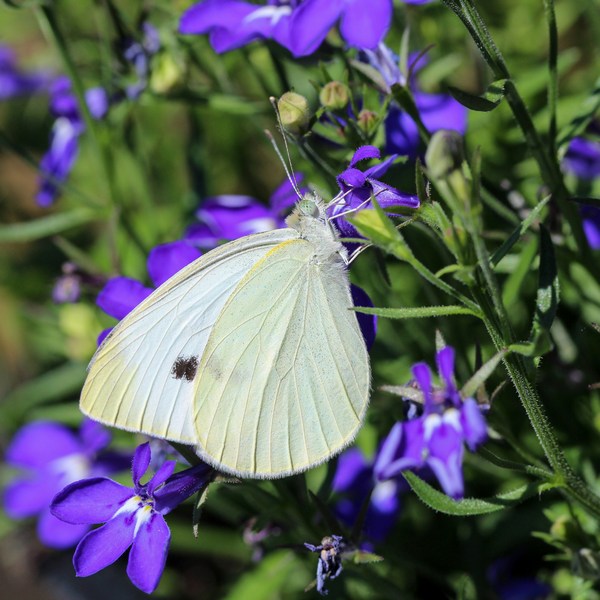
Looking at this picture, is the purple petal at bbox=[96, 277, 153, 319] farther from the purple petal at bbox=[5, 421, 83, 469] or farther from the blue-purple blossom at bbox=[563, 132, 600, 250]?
the blue-purple blossom at bbox=[563, 132, 600, 250]

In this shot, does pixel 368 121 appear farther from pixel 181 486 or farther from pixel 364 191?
pixel 181 486

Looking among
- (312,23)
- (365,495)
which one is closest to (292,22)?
(312,23)

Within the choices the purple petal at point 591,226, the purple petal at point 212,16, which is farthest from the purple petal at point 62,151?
the purple petal at point 591,226

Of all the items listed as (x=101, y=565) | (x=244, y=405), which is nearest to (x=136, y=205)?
(x=244, y=405)

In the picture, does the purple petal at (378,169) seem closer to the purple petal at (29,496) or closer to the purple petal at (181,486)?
the purple petal at (181,486)

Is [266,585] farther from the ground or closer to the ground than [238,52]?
closer to the ground

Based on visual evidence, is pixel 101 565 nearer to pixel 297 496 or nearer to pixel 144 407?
pixel 144 407
